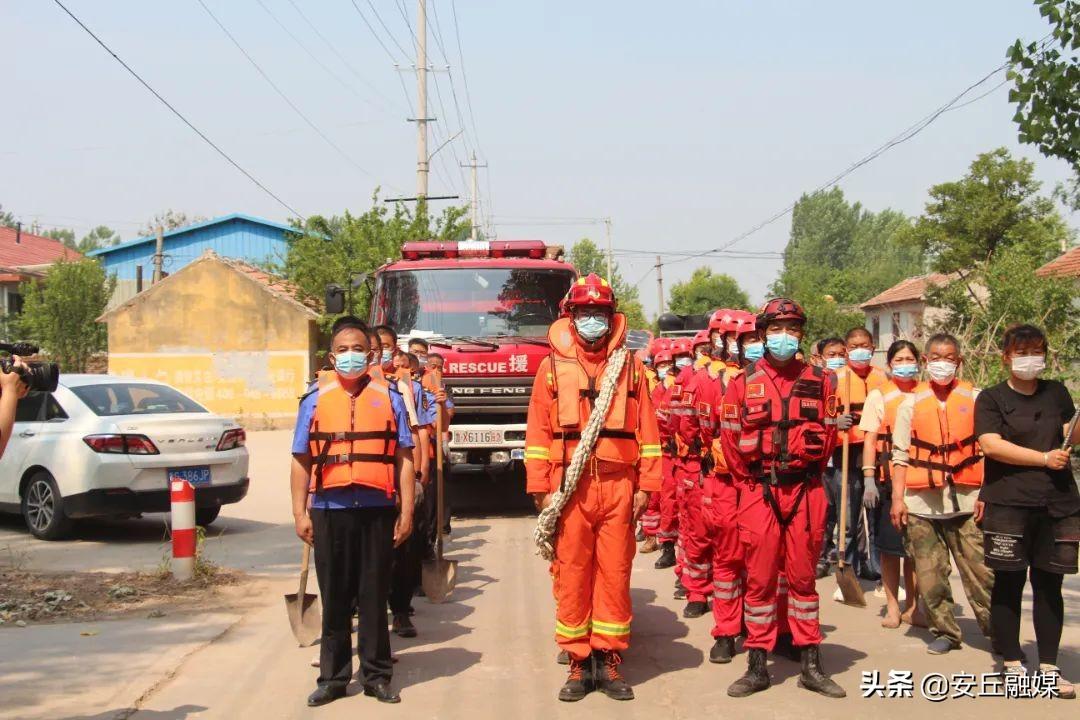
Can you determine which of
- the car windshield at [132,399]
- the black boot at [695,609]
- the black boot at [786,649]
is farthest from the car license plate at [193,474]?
the black boot at [786,649]

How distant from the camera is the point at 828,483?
9.30 m

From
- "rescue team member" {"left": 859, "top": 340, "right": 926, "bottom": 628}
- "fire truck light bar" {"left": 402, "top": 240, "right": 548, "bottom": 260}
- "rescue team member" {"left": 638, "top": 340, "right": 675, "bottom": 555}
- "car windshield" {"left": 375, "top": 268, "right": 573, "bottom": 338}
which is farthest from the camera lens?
"fire truck light bar" {"left": 402, "top": 240, "right": 548, "bottom": 260}

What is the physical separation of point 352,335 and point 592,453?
141cm

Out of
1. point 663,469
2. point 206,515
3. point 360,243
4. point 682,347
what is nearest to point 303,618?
point 663,469

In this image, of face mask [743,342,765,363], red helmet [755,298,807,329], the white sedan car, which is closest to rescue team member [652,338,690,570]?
face mask [743,342,765,363]

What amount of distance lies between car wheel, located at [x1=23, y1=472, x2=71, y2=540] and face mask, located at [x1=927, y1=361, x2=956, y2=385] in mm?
8442

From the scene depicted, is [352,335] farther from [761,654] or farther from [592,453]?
[761,654]

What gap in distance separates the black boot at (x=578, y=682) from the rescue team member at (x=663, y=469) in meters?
3.43

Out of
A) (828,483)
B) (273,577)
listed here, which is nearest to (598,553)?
(828,483)

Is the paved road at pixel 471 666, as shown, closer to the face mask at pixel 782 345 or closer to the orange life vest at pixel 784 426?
the orange life vest at pixel 784 426

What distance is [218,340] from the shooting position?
1304 inches

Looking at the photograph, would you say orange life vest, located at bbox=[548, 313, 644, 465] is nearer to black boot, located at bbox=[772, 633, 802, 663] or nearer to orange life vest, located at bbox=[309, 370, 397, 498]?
orange life vest, located at bbox=[309, 370, 397, 498]

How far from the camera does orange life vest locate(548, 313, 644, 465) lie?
19.4 ft

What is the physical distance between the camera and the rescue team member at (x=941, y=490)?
254 inches
